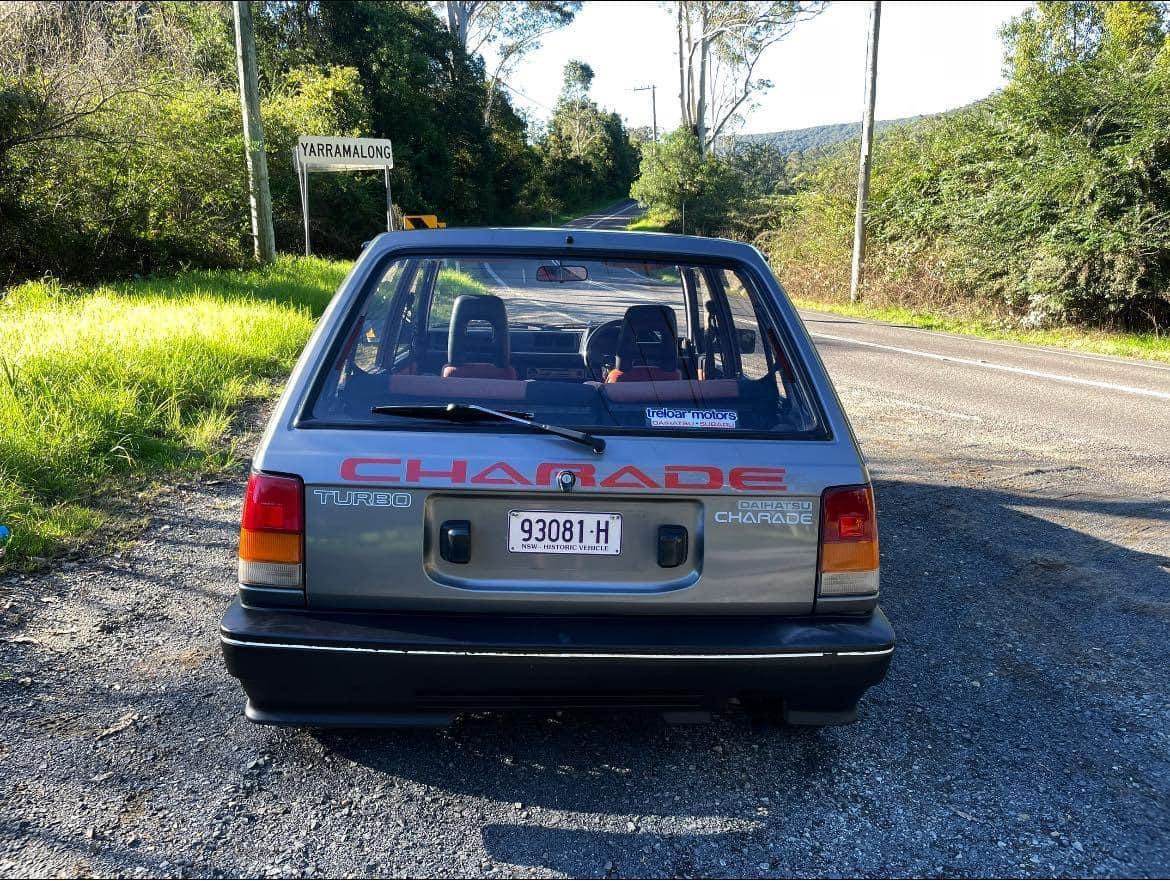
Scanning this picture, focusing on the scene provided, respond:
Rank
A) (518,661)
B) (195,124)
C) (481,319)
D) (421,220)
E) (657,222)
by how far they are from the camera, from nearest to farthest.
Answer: (518,661), (481,319), (421,220), (195,124), (657,222)

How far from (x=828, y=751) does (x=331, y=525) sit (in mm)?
1720

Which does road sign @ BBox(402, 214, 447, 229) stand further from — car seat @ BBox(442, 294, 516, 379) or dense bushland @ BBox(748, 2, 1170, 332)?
dense bushland @ BBox(748, 2, 1170, 332)

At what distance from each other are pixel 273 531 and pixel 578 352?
5.13ft

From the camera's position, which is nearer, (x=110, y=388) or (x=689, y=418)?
(x=689, y=418)

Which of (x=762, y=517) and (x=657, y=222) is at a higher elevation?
(x=657, y=222)

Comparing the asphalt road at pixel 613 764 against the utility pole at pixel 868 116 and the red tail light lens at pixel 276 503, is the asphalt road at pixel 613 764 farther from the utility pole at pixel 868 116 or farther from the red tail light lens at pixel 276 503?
the utility pole at pixel 868 116

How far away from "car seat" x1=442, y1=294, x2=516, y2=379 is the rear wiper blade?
12.2 inches

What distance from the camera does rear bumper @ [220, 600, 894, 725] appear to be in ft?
8.39

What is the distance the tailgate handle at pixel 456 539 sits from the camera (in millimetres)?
2615

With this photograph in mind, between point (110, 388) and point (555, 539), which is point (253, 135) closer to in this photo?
point (110, 388)

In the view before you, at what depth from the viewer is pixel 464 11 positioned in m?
46.1

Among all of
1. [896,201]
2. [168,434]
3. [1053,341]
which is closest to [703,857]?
[168,434]

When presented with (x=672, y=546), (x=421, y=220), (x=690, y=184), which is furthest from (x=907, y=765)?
(x=690, y=184)

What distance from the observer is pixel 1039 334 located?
1761cm
